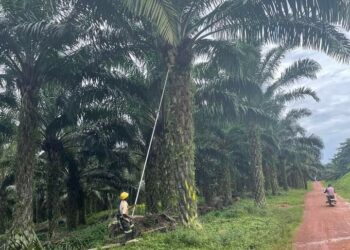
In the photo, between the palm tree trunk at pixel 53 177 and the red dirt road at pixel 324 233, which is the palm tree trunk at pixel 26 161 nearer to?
the palm tree trunk at pixel 53 177

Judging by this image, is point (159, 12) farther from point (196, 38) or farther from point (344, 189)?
point (344, 189)

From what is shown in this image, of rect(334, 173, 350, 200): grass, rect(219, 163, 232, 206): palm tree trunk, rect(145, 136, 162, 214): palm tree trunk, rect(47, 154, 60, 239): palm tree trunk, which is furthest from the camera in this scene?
rect(334, 173, 350, 200): grass

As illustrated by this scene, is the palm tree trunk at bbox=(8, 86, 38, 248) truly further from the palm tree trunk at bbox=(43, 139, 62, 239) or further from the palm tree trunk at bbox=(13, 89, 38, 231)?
the palm tree trunk at bbox=(43, 139, 62, 239)

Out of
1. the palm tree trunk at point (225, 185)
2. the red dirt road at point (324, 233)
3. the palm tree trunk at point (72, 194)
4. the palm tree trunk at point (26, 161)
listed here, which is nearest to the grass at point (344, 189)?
the palm tree trunk at point (225, 185)

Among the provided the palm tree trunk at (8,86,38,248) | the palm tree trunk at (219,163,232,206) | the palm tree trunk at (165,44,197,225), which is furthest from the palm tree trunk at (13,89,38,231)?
the palm tree trunk at (219,163,232,206)

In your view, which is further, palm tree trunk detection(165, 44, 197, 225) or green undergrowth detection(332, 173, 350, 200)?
green undergrowth detection(332, 173, 350, 200)

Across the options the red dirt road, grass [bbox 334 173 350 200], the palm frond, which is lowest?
the red dirt road

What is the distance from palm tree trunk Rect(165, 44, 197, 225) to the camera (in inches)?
531

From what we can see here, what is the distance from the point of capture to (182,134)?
1366 centimetres

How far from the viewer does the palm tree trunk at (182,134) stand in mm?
13477

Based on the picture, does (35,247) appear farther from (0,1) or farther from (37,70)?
(0,1)

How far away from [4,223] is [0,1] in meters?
22.4

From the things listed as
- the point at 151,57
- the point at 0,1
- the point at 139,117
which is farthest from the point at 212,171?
the point at 0,1

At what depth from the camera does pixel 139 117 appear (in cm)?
1928
